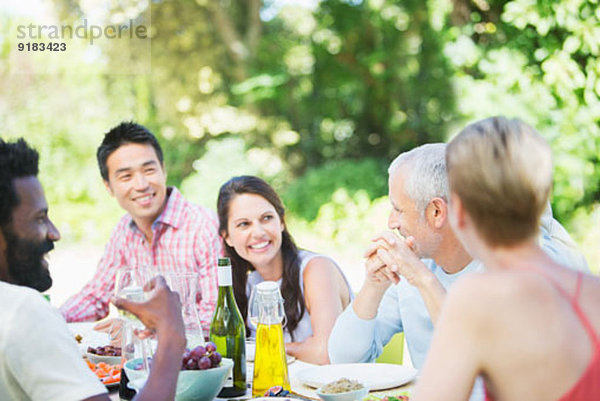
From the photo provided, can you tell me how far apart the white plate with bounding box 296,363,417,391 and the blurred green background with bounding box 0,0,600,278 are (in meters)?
7.25

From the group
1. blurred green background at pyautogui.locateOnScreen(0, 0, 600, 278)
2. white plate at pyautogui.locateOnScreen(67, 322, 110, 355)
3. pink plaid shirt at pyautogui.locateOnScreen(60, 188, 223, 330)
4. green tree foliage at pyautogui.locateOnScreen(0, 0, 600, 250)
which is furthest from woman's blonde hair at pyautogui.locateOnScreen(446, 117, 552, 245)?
green tree foliage at pyautogui.locateOnScreen(0, 0, 600, 250)

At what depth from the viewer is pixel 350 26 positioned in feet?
36.1

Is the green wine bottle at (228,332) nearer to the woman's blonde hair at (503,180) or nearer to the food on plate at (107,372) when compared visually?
the food on plate at (107,372)

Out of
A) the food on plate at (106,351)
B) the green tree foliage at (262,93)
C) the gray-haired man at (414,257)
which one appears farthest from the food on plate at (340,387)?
the green tree foliage at (262,93)

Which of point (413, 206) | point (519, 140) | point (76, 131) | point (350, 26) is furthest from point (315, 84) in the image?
point (519, 140)

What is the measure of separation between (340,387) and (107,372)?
793mm

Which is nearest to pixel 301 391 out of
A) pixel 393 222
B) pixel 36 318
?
pixel 393 222

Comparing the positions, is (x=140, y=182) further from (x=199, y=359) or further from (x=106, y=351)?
(x=199, y=359)

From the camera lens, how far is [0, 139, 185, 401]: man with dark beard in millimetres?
1379

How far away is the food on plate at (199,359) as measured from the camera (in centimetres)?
183

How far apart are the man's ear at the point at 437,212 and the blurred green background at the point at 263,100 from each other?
711 cm

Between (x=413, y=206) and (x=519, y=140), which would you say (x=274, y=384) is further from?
(x=519, y=140)

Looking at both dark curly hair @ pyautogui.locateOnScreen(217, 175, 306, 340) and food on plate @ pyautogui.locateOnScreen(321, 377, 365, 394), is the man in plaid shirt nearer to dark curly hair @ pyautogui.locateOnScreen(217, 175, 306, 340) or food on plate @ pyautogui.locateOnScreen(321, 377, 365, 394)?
dark curly hair @ pyautogui.locateOnScreen(217, 175, 306, 340)

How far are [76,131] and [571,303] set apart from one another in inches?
458
